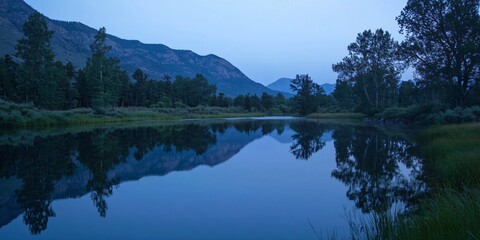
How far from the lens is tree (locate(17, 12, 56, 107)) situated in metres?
42.0

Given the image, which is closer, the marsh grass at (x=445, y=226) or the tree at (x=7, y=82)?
the marsh grass at (x=445, y=226)

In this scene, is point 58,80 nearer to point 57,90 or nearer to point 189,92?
point 57,90

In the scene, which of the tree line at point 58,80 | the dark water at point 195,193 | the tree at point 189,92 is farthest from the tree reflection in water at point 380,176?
the tree at point 189,92

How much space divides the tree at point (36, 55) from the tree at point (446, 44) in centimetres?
4177

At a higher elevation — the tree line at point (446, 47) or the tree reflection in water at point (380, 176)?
the tree line at point (446, 47)

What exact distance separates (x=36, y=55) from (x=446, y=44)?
45257 millimetres

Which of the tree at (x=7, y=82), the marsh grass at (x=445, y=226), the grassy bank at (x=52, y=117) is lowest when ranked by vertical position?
the grassy bank at (x=52, y=117)

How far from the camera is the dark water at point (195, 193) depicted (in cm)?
593

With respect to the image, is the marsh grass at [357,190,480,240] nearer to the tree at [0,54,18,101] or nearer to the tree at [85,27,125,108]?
the tree at [85,27,125,108]

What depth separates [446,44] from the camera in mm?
26266

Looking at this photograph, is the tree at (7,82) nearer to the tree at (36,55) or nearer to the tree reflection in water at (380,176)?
the tree at (36,55)

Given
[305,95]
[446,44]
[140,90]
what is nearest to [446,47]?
[446,44]

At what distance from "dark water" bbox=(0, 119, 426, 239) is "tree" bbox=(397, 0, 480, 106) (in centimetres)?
1461

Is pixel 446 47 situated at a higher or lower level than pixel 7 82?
higher
